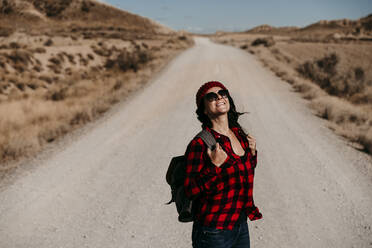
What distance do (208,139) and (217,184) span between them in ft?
1.00

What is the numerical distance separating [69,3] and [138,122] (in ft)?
245

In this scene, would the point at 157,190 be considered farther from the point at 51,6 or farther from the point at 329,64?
the point at 51,6

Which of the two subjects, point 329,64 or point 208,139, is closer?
point 208,139

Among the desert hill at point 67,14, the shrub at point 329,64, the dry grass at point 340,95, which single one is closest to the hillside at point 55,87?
the dry grass at point 340,95

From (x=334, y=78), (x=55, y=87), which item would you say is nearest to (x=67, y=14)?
(x=55, y=87)

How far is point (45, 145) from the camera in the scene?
705cm

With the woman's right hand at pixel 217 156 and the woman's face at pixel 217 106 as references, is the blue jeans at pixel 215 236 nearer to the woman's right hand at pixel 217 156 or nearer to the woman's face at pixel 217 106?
the woman's right hand at pixel 217 156

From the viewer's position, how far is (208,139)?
1.65m

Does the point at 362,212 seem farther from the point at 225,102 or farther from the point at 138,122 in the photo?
the point at 138,122

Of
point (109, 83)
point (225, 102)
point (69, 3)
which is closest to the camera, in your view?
point (225, 102)

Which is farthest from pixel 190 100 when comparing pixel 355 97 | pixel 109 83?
pixel 355 97

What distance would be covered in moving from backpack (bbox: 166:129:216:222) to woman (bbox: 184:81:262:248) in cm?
4

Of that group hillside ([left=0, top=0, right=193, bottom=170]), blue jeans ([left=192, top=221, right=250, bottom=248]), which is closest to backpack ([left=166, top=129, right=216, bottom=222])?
blue jeans ([left=192, top=221, right=250, bottom=248])

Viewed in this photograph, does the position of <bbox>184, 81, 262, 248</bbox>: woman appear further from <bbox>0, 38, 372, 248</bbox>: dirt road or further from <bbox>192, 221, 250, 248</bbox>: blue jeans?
<bbox>0, 38, 372, 248</bbox>: dirt road
